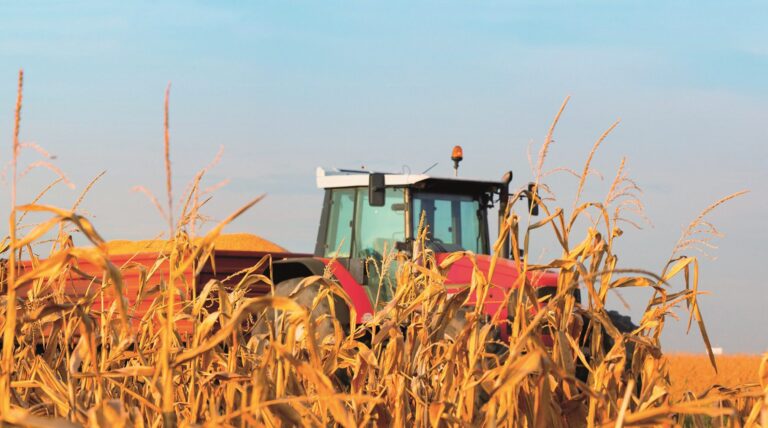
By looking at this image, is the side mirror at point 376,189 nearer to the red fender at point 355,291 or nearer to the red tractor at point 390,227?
the red tractor at point 390,227

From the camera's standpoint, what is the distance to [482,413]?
81.7 inches

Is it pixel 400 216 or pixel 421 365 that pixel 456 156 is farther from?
pixel 421 365

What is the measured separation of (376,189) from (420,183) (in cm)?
70

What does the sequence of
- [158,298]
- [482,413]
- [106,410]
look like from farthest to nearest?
[158,298] → [482,413] → [106,410]

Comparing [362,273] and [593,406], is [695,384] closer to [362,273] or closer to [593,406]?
[362,273]

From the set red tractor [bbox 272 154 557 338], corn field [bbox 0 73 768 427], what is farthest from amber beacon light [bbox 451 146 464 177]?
corn field [bbox 0 73 768 427]

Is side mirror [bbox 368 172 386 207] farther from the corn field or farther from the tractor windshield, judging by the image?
the corn field

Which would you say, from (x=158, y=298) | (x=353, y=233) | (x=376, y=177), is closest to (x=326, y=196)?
(x=353, y=233)

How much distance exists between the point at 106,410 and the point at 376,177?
591 centimetres

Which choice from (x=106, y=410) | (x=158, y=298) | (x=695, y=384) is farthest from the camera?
(x=695, y=384)

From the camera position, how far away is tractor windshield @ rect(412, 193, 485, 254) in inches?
327

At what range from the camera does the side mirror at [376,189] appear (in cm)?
750

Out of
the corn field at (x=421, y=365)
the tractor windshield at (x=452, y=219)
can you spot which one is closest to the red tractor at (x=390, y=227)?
the tractor windshield at (x=452, y=219)

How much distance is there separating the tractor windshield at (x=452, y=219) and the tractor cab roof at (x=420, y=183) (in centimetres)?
8
